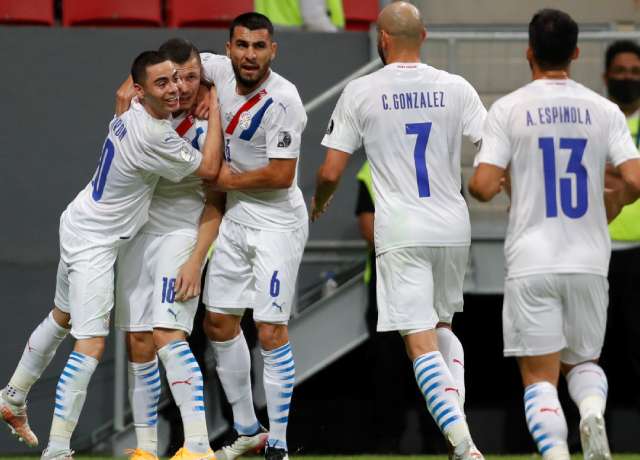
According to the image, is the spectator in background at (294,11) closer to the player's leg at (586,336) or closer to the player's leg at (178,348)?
the player's leg at (178,348)

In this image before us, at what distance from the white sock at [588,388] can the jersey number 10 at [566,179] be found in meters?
0.70

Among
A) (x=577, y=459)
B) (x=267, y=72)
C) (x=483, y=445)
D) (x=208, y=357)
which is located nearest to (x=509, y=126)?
(x=267, y=72)

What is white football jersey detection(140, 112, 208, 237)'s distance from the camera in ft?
25.6

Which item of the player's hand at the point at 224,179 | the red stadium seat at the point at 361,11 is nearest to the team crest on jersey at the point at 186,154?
the player's hand at the point at 224,179

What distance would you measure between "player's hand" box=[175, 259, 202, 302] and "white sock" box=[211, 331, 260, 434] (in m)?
0.47

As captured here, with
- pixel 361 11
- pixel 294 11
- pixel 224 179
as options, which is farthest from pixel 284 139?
pixel 361 11

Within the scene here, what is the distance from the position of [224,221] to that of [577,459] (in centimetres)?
272

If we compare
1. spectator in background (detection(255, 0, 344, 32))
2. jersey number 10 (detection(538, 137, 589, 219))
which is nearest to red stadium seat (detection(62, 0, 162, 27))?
spectator in background (detection(255, 0, 344, 32))

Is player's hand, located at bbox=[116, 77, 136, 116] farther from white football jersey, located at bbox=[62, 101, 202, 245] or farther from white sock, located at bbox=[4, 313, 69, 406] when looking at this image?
white sock, located at bbox=[4, 313, 69, 406]

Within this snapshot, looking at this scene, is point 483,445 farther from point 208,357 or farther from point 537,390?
point 537,390

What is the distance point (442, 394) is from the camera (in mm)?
7020

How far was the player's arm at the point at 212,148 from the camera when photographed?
7.60m

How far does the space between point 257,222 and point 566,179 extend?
2.11m

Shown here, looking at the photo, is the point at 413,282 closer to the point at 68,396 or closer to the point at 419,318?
Answer: the point at 419,318
